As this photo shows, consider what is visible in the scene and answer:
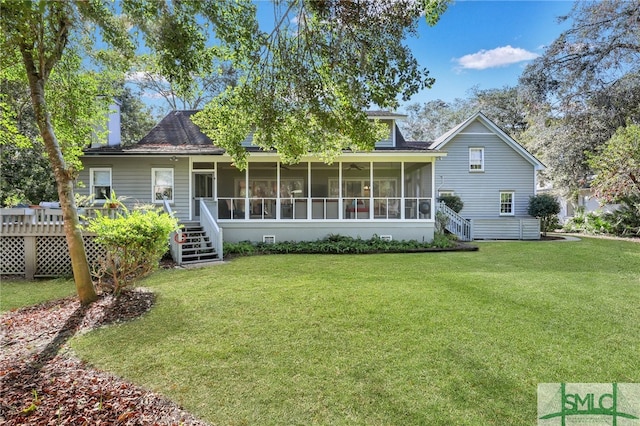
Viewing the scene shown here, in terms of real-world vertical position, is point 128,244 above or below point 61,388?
above

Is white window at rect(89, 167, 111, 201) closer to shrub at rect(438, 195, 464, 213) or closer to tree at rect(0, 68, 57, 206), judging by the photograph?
tree at rect(0, 68, 57, 206)

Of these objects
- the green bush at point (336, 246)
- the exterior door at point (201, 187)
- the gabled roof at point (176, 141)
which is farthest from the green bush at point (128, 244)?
the exterior door at point (201, 187)

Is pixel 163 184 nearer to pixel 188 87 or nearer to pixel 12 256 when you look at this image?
pixel 12 256

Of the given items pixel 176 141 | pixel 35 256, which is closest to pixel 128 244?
pixel 35 256

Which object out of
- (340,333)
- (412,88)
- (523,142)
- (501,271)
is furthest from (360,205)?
(523,142)

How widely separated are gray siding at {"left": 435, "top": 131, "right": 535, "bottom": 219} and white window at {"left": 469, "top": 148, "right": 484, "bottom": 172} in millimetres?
181

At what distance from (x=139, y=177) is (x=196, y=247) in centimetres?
447

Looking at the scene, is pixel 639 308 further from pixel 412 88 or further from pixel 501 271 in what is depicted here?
pixel 412 88

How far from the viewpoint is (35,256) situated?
27.3 feet

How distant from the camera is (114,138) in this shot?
13.8 meters

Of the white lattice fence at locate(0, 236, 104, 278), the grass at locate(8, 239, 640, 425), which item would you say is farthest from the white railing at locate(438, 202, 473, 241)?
the white lattice fence at locate(0, 236, 104, 278)

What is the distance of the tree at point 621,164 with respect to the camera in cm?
1222

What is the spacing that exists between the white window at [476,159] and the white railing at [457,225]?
3.92 m

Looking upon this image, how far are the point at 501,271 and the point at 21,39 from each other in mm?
10278
